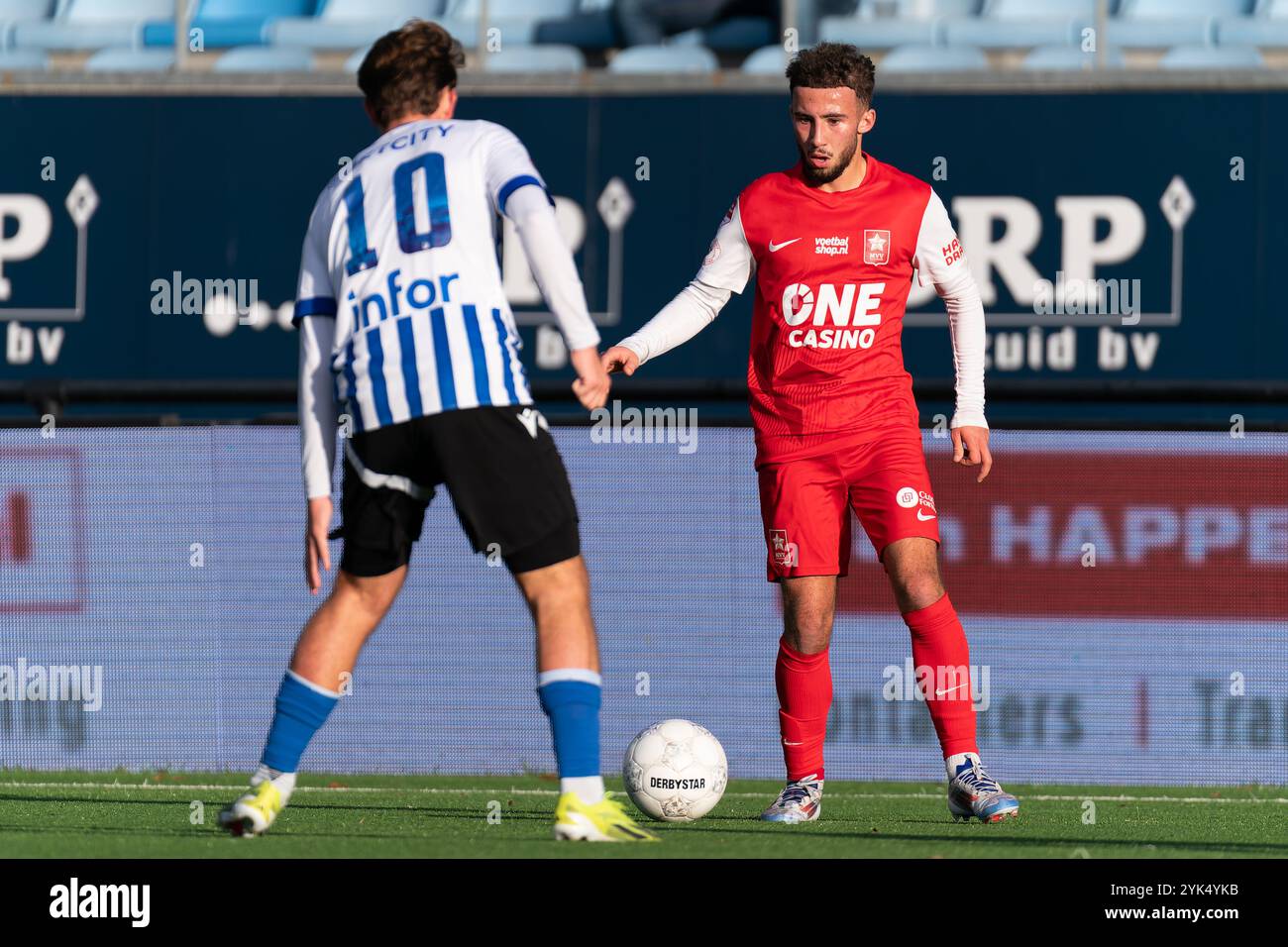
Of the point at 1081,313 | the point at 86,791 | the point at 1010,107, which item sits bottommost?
the point at 86,791

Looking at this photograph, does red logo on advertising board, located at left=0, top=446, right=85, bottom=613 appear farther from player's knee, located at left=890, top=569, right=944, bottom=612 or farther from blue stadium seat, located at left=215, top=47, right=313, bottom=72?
blue stadium seat, located at left=215, top=47, right=313, bottom=72

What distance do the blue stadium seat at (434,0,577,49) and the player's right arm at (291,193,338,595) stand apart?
7328 millimetres

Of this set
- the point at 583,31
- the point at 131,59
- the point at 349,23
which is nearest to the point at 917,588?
the point at 583,31

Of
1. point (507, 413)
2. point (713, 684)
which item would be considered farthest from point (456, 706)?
point (507, 413)

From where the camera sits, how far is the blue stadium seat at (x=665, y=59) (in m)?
11.2

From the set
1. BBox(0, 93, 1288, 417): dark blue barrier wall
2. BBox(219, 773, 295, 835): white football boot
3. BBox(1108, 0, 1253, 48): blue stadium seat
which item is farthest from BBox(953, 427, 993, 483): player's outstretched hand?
BBox(1108, 0, 1253, 48): blue stadium seat

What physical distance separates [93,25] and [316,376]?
8551mm

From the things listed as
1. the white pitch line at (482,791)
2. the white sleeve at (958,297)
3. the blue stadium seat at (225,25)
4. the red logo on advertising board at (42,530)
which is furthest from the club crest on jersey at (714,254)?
the blue stadium seat at (225,25)

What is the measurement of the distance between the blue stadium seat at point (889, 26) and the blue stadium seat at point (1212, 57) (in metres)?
1.31

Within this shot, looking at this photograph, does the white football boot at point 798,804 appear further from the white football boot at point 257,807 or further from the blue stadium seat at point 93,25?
the blue stadium seat at point 93,25
